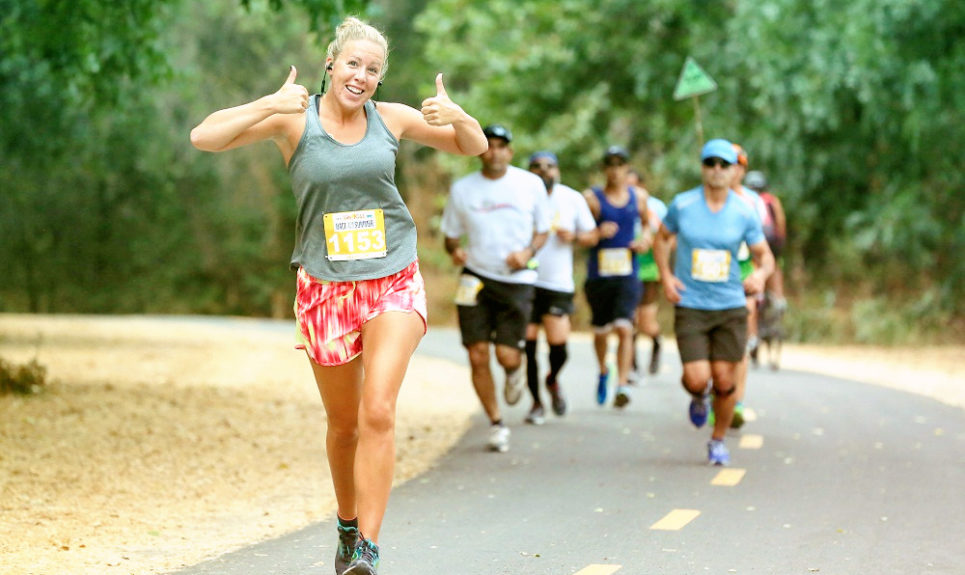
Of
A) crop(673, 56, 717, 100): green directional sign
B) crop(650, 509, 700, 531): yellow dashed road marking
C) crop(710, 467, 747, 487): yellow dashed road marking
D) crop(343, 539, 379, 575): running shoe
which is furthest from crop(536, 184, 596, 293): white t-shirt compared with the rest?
crop(343, 539, 379, 575): running shoe

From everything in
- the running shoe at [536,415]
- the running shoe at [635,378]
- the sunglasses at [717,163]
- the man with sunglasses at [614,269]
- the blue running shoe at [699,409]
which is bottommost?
the running shoe at [635,378]

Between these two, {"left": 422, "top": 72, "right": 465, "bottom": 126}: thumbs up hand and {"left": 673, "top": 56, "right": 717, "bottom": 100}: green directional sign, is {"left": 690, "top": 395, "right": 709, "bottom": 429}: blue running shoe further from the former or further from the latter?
{"left": 422, "top": 72, "right": 465, "bottom": 126}: thumbs up hand

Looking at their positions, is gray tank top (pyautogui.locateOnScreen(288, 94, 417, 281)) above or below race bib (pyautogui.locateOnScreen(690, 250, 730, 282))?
above

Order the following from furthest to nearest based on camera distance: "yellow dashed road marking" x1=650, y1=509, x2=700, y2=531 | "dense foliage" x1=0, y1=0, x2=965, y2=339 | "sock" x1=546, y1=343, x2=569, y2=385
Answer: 1. "dense foliage" x1=0, y1=0, x2=965, y2=339
2. "sock" x1=546, y1=343, x2=569, y2=385
3. "yellow dashed road marking" x1=650, y1=509, x2=700, y2=531

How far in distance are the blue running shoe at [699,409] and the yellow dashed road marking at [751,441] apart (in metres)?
0.56

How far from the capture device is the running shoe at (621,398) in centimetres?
1313

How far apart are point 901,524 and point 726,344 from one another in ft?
7.98

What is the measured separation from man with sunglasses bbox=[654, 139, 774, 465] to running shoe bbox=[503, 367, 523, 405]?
1561 mm

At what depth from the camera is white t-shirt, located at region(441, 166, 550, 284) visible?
10.8 m

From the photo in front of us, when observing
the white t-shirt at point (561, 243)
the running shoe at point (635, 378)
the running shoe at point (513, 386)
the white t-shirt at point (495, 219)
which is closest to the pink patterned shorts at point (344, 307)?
the white t-shirt at point (495, 219)

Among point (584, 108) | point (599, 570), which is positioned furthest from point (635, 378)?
point (584, 108)

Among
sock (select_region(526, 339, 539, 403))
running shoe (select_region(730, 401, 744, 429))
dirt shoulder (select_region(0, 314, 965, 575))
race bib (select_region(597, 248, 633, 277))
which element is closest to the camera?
dirt shoulder (select_region(0, 314, 965, 575))

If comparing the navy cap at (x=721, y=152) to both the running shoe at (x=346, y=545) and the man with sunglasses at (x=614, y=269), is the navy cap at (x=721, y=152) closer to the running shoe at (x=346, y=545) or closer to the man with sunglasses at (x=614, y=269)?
the man with sunglasses at (x=614, y=269)

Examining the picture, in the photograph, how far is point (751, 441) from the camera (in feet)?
36.8
